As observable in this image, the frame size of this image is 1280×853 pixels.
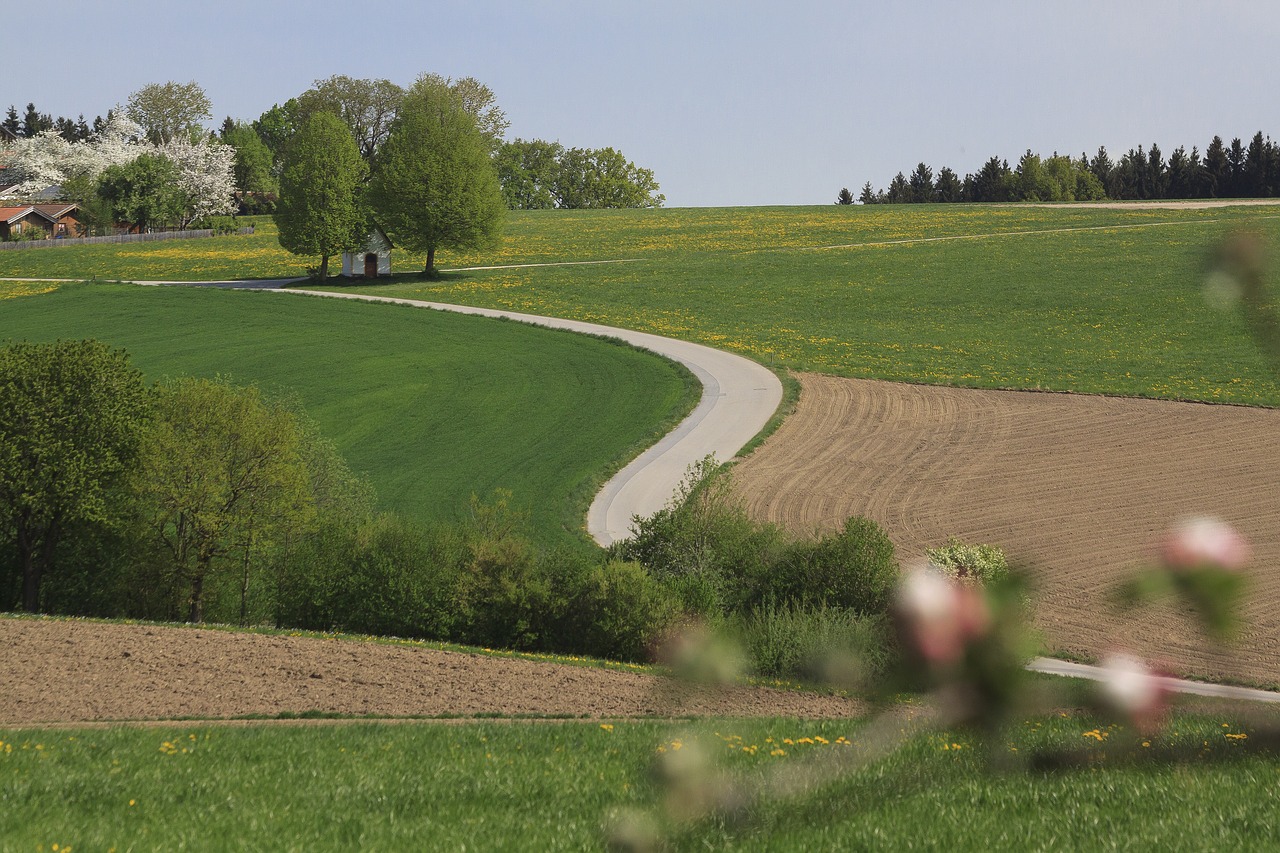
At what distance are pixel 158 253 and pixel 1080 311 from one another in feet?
219

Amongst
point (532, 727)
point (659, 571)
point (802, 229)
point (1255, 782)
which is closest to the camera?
point (1255, 782)

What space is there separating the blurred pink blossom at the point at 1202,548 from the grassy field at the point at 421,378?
85.3 ft

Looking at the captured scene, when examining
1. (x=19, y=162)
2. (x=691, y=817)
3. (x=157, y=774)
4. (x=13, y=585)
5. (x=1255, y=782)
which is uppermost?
(x=19, y=162)

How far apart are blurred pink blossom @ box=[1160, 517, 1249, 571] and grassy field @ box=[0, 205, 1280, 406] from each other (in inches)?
1111

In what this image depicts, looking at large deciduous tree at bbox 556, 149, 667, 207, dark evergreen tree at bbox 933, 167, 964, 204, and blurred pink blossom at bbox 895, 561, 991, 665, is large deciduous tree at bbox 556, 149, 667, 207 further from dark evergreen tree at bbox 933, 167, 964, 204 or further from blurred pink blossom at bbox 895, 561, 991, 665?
blurred pink blossom at bbox 895, 561, 991, 665

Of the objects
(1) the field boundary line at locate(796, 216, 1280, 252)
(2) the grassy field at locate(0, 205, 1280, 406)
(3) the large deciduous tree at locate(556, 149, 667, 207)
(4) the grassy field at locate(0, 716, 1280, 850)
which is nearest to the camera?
(4) the grassy field at locate(0, 716, 1280, 850)

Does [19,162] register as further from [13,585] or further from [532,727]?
[532,727]

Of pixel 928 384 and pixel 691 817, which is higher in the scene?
pixel 691 817

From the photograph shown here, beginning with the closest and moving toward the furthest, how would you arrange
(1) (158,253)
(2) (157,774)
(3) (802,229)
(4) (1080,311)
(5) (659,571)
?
(2) (157,774), (5) (659,571), (4) (1080,311), (1) (158,253), (3) (802,229)

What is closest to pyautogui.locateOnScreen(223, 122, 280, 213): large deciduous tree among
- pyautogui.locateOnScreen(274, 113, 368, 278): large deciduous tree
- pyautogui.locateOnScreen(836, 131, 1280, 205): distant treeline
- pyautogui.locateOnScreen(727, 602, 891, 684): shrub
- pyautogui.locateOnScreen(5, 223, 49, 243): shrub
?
pyautogui.locateOnScreen(5, 223, 49, 243): shrub

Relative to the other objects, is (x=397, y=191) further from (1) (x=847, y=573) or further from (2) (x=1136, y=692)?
(2) (x=1136, y=692)

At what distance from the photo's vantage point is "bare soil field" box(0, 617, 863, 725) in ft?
49.5

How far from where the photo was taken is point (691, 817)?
1170 millimetres

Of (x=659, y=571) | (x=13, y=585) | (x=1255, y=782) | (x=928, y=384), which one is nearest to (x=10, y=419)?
(x=13, y=585)
